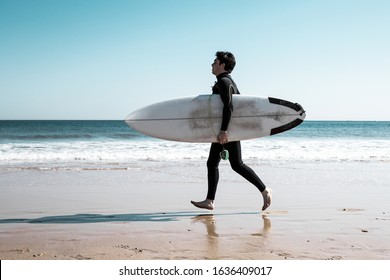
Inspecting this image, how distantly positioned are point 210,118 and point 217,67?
62cm

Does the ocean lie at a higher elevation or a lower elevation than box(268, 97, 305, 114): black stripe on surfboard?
lower

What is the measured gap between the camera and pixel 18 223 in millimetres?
3590

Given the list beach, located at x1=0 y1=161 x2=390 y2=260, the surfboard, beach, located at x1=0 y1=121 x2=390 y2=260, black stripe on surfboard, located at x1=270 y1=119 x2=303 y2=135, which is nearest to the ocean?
beach, located at x1=0 y1=121 x2=390 y2=260

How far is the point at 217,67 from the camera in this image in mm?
4141

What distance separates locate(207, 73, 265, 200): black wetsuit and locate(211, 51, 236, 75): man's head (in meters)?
0.06

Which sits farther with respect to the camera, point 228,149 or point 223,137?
point 228,149

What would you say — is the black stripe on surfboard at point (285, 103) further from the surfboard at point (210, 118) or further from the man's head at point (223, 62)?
the man's head at point (223, 62)

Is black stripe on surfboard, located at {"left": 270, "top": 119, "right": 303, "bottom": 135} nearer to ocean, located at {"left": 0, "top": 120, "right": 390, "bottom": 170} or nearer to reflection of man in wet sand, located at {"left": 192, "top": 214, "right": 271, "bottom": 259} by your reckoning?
reflection of man in wet sand, located at {"left": 192, "top": 214, "right": 271, "bottom": 259}

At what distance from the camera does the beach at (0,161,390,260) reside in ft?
9.04

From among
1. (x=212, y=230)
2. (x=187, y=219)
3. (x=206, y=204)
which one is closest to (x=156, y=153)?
(x=206, y=204)

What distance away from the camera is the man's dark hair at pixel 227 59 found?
4113 millimetres

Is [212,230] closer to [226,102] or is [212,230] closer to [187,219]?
[187,219]

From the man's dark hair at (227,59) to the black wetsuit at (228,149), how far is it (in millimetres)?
92
